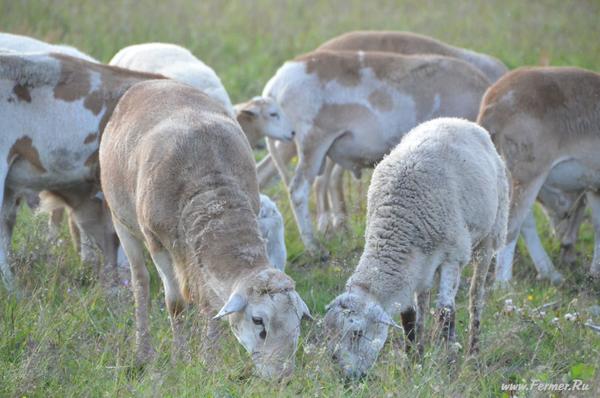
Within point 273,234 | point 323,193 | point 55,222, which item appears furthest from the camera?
point 323,193

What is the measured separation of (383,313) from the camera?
5488 millimetres

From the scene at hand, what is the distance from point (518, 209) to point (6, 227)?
157 inches

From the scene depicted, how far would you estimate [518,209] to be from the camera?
323 inches

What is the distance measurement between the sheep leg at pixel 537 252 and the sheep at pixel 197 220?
355cm

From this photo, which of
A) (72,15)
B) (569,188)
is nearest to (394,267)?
(569,188)

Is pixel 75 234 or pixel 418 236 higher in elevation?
pixel 418 236

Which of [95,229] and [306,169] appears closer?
[95,229]

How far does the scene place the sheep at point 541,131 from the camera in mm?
8172

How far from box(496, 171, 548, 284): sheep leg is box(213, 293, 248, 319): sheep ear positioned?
341cm

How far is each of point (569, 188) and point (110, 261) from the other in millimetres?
3821

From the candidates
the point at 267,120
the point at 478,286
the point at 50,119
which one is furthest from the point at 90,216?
the point at 478,286

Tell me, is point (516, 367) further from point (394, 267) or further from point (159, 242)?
point (159, 242)

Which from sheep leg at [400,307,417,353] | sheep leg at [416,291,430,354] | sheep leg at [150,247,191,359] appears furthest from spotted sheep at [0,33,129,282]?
sheep leg at [416,291,430,354]

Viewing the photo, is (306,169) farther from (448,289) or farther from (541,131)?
(448,289)
